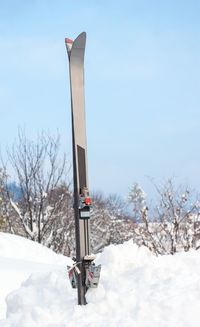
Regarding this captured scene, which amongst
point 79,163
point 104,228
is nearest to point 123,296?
point 79,163

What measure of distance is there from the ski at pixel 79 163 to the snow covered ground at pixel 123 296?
0.76ft

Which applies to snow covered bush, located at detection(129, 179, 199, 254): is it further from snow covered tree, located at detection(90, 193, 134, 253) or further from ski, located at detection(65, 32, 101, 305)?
snow covered tree, located at detection(90, 193, 134, 253)

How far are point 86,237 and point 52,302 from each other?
0.86 m

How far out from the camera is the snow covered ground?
15.1 feet

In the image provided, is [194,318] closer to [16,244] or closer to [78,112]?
[78,112]

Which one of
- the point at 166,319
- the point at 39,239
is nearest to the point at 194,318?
the point at 166,319

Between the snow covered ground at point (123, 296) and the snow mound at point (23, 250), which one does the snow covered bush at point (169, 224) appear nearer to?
the snow mound at point (23, 250)

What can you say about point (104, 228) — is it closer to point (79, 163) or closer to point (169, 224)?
point (169, 224)

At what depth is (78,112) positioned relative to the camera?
5918 millimetres

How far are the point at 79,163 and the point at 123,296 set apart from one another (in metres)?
1.72

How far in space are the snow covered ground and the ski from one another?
23 centimetres

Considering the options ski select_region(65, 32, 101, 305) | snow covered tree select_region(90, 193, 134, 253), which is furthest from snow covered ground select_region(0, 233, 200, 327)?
snow covered tree select_region(90, 193, 134, 253)

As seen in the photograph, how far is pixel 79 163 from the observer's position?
5.87 m

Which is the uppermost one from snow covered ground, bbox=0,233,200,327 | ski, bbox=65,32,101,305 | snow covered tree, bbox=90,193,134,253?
ski, bbox=65,32,101,305
